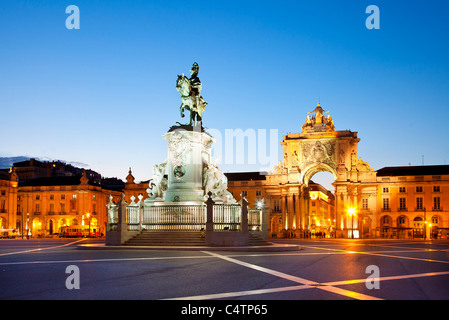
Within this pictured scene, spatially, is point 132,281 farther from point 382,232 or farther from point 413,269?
point 382,232

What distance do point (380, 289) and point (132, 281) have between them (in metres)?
4.95

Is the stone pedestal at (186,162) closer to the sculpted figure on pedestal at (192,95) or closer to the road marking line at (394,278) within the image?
the sculpted figure on pedestal at (192,95)

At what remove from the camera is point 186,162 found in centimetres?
2723

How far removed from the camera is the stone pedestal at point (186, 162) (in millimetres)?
27000

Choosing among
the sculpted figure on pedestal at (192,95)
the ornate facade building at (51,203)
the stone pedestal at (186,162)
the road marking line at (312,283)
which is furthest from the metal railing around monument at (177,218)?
the ornate facade building at (51,203)

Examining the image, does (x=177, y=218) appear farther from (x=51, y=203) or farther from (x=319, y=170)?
(x=51, y=203)

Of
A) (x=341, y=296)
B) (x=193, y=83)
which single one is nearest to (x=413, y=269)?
(x=341, y=296)

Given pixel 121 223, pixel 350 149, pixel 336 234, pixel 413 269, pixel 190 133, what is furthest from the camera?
pixel 350 149

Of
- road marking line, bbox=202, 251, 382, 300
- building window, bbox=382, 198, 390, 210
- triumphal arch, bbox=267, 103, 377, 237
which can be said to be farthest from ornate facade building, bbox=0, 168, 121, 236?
road marking line, bbox=202, 251, 382, 300

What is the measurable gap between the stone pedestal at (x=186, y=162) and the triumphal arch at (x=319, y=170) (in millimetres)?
50147

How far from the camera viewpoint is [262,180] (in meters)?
84.7

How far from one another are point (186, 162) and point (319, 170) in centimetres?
5831

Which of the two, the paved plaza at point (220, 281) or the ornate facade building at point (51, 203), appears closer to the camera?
the paved plaza at point (220, 281)

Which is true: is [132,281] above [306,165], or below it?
below
